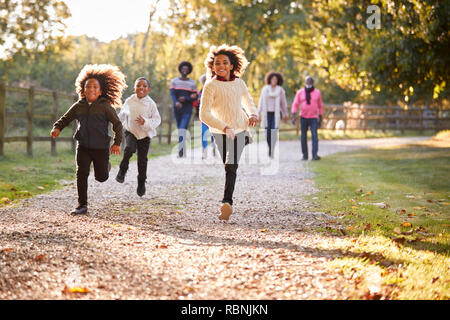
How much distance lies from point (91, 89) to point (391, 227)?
3.46 metres

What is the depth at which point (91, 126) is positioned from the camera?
5.94m

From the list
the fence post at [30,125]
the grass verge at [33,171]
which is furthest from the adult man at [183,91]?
the fence post at [30,125]

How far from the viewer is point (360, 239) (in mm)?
4789

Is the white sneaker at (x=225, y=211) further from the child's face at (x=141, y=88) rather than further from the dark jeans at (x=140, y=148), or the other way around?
the child's face at (x=141, y=88)

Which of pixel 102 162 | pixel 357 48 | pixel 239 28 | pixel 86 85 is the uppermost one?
pixel 239 28

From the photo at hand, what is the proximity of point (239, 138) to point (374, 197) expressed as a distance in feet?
7.81

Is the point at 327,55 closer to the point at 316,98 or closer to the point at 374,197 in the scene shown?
the point at 316,98

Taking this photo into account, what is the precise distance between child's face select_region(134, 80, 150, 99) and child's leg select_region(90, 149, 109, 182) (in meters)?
1.56

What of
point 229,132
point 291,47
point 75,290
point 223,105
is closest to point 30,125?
point 223,105

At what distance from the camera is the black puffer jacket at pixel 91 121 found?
234 inches

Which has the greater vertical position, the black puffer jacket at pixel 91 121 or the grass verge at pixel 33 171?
the black puffer jacket at pixel 91 121

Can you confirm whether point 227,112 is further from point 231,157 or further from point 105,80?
point 105,80

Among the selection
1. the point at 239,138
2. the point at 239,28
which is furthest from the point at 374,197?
the point at 239,28

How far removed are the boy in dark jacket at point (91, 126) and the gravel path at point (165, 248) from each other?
43 centimetres
